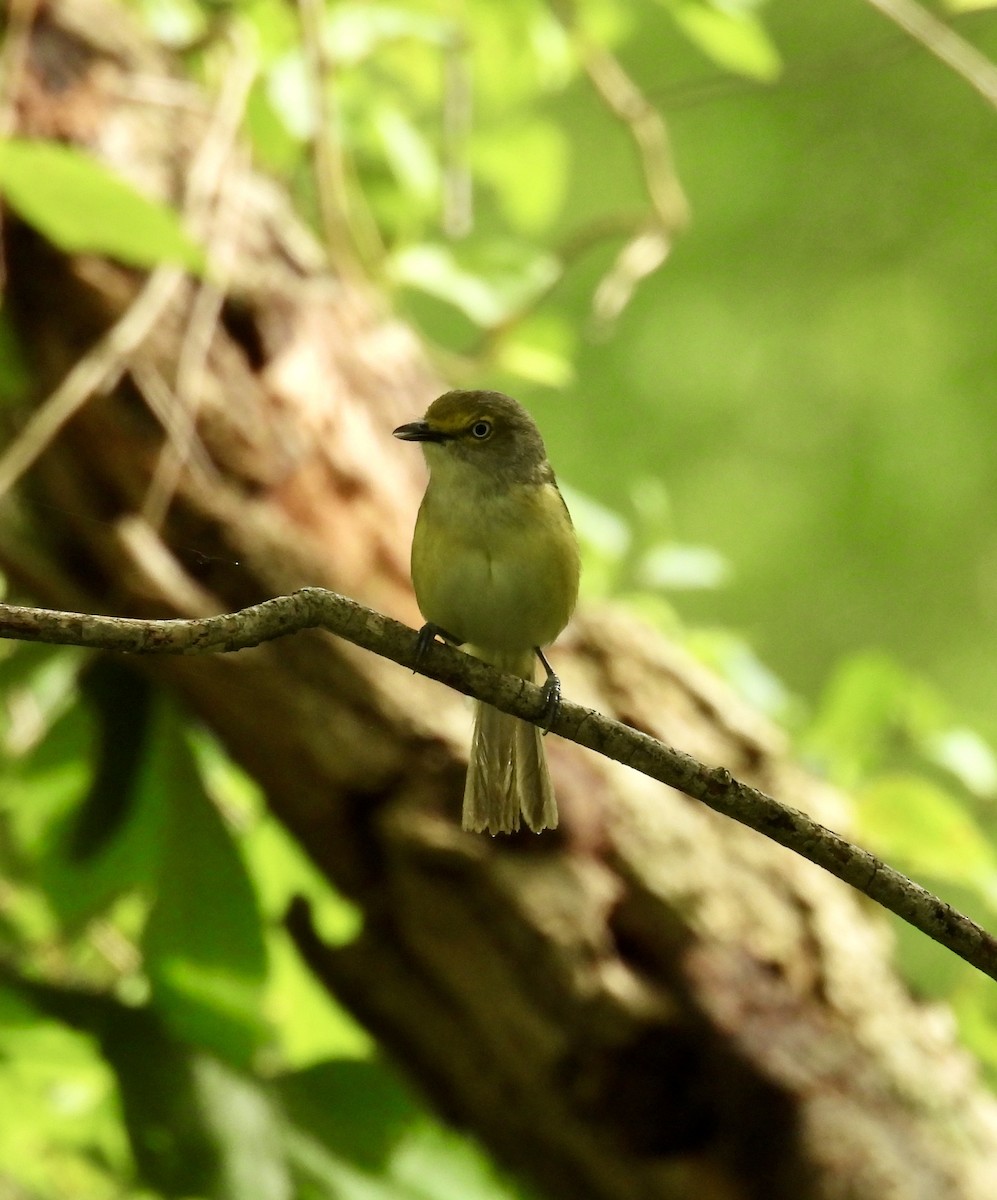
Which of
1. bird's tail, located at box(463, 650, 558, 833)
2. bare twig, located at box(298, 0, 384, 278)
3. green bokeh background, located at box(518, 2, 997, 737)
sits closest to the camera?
bird's tail, located at box(463, 650, 558, 833)

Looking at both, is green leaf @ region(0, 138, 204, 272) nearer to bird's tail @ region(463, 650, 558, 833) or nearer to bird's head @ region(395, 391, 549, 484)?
bird's head @ region(395, 391, 549, 484)

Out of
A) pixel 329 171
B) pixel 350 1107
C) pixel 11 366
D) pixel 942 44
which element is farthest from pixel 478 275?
pixel 350 1107

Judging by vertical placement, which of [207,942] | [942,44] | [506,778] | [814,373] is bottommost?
[207,942]

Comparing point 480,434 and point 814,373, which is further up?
point 814,373

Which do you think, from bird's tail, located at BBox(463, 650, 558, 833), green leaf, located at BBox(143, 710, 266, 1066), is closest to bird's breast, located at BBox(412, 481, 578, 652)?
bird's tail, located at BBox(463, 650, 558, 833)

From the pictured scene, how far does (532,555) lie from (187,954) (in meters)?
0.95

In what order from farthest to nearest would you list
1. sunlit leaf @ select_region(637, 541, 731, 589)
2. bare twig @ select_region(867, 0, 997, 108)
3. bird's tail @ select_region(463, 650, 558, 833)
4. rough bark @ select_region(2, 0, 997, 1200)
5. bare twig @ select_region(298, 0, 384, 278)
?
sunlit leaf @ select_region(637, 541, 731, 589)
bare twig @ select_region(298, 0, 384, 278)
rough bark @ select_region(2, 0, 997, 1200)
bare twig @ select_region(867, 0, 997, 108)
bird's tail @ select_region(463, 650, 558, 833)

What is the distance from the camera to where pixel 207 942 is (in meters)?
2.31

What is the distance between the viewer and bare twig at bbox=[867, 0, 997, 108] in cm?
209

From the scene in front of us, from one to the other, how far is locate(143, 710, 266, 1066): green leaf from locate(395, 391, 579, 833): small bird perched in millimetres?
625

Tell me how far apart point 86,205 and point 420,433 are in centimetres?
59

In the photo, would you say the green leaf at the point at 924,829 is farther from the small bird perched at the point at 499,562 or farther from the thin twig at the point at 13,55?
the thin twig at the point at 13,55

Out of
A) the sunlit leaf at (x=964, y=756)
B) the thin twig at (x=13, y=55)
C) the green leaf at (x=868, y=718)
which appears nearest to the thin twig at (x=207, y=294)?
the thin twig at (x=13, y=55)

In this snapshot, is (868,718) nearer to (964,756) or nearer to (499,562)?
(964,756)
